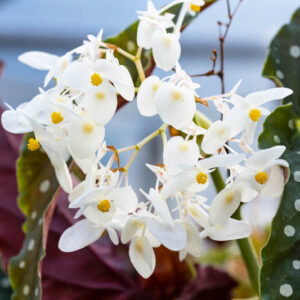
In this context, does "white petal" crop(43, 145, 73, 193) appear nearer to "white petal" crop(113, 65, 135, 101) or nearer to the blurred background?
"white petal" crop(113, 65, 135, 101)

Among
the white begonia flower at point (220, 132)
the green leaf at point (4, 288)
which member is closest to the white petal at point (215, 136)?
the white begonia flower at point (220, 132)

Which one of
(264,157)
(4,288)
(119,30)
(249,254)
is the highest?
(264,157)

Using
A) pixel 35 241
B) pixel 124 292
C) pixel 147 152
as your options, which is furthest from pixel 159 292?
pixel 147 152

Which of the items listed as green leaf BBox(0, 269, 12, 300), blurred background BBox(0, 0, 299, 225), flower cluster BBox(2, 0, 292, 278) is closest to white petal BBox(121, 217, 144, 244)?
flower cluster BBox(2, 0, 292, 278)

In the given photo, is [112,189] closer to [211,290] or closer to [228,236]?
[228,236]

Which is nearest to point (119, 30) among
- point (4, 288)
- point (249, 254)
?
point (4, 288)

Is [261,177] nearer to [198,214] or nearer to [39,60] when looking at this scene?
[198,214]
